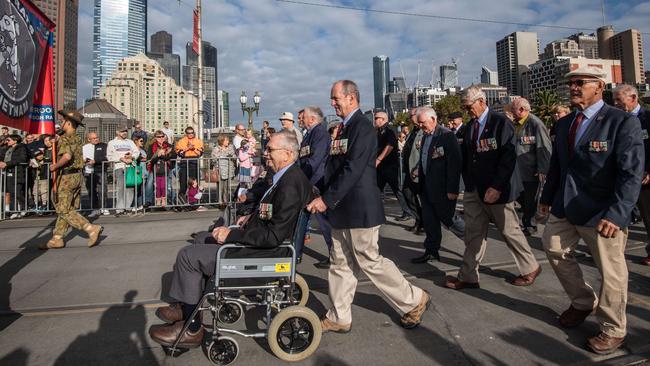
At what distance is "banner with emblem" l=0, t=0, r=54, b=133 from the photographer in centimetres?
422

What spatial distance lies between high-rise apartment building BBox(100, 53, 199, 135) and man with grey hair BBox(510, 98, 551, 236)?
387ft

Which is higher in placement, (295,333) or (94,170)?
(94,170)

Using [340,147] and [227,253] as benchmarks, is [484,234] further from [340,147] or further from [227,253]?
[227,253]

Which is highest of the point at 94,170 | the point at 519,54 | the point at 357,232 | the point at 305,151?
the point at 519,54

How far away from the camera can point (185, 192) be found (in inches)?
385

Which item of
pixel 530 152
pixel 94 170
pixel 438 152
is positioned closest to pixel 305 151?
pixel 438 152

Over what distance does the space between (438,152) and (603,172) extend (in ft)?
6.94

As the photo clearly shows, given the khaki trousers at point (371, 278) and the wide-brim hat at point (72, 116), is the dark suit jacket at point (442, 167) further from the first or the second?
the wide-brim hat at point (72, 116)

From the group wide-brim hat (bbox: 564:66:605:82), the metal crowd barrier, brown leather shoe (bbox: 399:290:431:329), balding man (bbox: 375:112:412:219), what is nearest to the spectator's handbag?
the metal crowd barrier

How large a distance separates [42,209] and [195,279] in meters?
7.94

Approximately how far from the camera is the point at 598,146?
9.34ft

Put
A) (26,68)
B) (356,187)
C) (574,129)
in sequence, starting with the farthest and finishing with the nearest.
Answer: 1. (26,68)
2. (356,187)
3. (574,129)

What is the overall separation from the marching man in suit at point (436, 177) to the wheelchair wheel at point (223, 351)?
9.55ft

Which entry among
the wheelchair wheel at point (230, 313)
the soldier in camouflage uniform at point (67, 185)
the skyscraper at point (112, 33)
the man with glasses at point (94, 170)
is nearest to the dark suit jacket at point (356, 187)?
the wheelchair wheel at point (230, 313)
